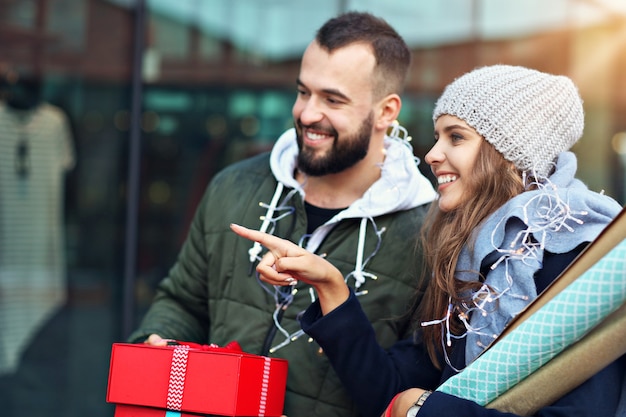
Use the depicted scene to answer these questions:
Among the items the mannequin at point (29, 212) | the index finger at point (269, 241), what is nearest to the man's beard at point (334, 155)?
the index finger at point (269, 241)

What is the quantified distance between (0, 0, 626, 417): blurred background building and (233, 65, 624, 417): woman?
3.05 meters

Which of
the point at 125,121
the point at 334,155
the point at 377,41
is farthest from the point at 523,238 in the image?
the point at 125,121

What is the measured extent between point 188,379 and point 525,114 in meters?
1.12

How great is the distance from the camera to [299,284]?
3.03 meters

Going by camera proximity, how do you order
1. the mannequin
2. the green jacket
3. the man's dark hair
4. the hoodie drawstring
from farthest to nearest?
the mannequin → the man's dark hair → the hoodie drawstring → the green jacket

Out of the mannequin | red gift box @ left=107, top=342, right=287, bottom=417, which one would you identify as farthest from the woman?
the mannequin

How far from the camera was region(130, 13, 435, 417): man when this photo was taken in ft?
9.68

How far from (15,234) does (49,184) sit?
13.7 inches

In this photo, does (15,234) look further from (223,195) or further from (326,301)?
(326,301)

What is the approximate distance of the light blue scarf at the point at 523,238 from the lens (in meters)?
2.25

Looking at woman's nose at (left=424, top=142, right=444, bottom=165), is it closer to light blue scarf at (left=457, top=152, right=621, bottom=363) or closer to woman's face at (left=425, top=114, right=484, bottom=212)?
woman's face at (left=425, top=114, right=484, bottom=212)

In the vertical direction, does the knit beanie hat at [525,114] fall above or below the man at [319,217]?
above

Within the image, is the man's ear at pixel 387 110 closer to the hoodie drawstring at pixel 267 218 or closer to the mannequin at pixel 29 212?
the hoodie drawstring at pixel 267 218

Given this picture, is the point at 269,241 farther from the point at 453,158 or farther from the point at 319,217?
the point at 319,217
